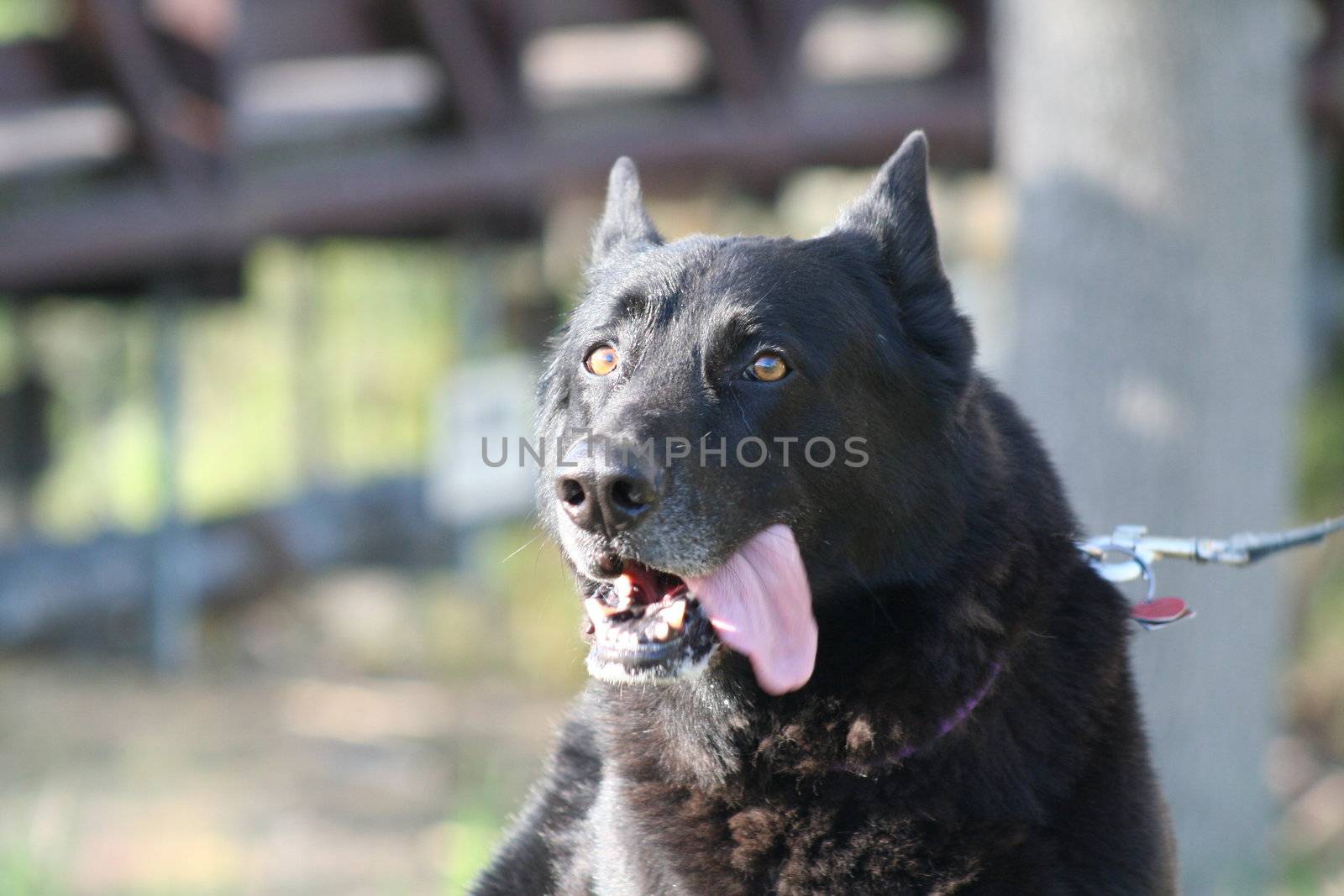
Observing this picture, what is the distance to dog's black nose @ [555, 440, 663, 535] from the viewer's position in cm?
215

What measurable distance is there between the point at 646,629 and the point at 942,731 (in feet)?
1.75

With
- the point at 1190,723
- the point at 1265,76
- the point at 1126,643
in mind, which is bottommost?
the point at 1190,723

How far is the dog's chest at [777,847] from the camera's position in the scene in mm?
2225

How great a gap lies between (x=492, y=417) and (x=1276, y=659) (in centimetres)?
399

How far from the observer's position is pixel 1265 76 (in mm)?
4324

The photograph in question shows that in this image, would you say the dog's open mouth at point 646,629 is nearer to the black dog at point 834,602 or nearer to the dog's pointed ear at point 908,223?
the black dog at point 834,602

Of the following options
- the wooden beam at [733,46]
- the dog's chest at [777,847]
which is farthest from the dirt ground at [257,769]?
the wooden beam at [733,46]

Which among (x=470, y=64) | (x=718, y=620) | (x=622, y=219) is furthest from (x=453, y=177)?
(x=718, y=620)

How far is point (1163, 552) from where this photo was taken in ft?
9.14

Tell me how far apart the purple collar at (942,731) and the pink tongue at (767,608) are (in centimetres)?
17

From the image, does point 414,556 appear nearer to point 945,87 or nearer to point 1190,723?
point 945,87

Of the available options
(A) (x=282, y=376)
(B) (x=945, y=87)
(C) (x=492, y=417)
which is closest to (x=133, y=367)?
(A) (x=282, y=376)

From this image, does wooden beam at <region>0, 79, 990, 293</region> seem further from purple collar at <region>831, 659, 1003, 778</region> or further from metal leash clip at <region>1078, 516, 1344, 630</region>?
purple collar at <region>831, 659, 1003, 778</region>

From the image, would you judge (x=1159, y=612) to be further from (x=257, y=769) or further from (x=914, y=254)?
→ (x=257, y=769)
